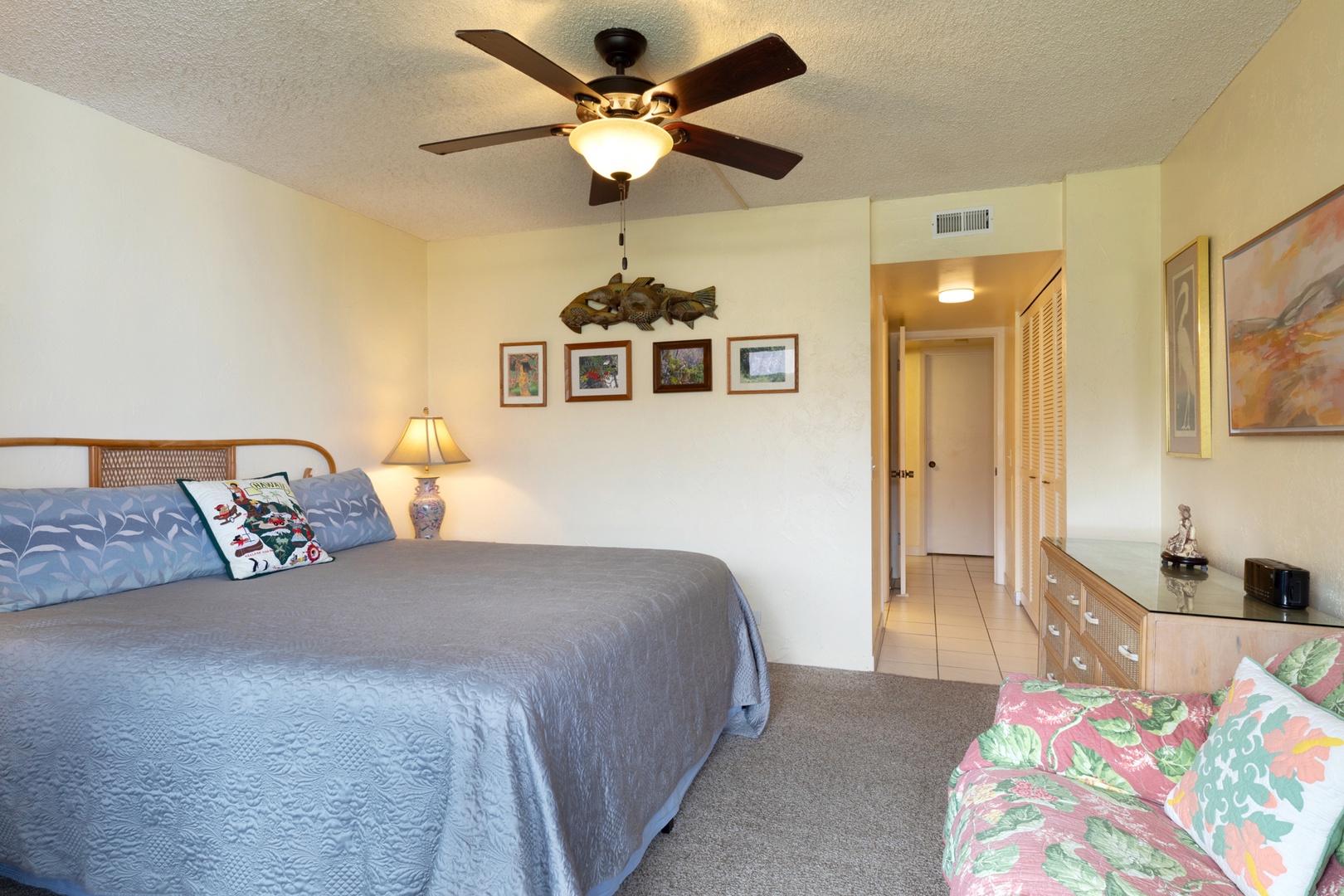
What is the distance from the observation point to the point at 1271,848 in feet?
3.50

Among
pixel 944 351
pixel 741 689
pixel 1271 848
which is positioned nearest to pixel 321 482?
pixel 741 689

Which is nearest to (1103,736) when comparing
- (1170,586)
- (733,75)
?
(1170,586)

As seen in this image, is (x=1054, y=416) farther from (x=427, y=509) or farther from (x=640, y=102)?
(x=427, y=509)

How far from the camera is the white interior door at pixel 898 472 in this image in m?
5.36

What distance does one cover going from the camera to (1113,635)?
203 cm

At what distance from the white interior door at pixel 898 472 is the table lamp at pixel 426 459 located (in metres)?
3.29

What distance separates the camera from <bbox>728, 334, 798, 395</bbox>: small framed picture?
11.9 ft

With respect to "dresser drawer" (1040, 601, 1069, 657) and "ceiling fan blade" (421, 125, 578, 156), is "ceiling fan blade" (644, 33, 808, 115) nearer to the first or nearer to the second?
"ceiling fan blade" (421, 125, 578, 156)

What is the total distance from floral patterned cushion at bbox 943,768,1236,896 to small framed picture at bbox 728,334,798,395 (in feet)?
7.89

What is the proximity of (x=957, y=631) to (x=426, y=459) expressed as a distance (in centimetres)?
330

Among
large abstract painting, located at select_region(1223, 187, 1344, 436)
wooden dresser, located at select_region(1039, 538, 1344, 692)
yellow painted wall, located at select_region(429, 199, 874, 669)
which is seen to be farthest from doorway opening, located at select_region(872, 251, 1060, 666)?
wooden dresser, located at select_region(1039, 538, 1344, 692)

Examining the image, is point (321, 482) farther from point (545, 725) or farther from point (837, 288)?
point (837, 288)

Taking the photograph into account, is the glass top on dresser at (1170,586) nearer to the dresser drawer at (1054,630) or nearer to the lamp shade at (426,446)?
the dresser drawer at (1054,630)

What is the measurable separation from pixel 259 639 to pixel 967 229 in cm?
338
